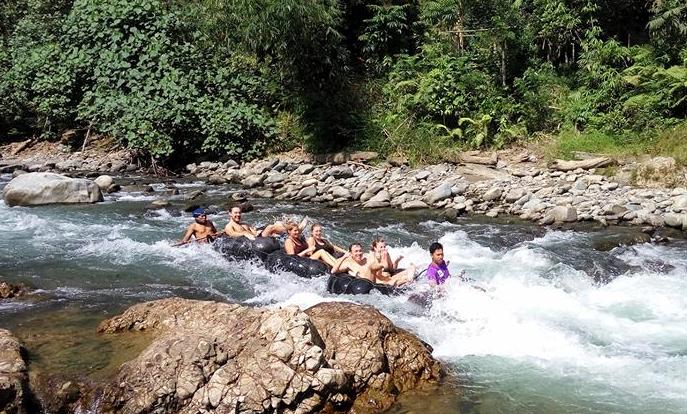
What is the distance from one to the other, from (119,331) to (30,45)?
20.6 metres

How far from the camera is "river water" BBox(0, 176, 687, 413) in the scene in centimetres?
570

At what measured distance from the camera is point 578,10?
61.7 feet

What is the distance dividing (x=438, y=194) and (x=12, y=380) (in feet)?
34.0

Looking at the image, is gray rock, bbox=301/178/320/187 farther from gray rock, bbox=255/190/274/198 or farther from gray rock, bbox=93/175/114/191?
gray rock, bbox=93/175/114/191

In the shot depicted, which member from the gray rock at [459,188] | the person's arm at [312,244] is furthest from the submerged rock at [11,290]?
the gray rock at [459,188]

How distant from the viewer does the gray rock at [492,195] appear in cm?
1377

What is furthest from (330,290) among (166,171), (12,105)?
(12,105)

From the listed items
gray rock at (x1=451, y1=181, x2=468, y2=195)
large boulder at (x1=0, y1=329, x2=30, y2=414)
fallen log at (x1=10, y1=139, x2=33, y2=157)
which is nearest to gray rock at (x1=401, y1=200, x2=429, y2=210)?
gray rock at (x1=451, y1=181, x2=468, y2=195)

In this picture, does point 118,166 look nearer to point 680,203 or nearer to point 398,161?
point 398,161

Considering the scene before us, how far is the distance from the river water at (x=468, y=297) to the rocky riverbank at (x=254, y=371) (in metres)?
0.32

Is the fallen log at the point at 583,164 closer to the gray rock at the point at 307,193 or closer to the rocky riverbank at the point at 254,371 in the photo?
the gray rock at the point at 307,193

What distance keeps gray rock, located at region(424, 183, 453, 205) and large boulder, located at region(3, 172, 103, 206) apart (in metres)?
7.80

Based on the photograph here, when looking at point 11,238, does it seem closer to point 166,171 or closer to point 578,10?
point 166,171

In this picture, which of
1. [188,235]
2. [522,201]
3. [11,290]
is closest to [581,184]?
[522,201]
